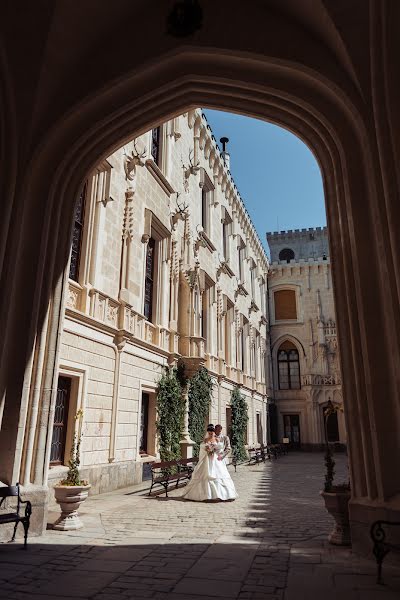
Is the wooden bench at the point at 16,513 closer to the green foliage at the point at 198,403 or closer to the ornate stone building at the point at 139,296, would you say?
the ornate stone building at the point at 139,296

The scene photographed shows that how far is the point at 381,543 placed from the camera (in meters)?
4.15

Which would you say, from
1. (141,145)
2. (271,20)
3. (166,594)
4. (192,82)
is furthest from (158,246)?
(166,594)

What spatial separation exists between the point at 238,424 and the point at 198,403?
6.29m

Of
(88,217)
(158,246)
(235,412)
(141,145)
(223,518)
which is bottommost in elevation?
(223,518)

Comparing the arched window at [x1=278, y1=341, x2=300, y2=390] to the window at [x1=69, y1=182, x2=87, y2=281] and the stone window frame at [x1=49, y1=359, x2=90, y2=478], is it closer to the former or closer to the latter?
the stone window frame at [x1=49, y1=359, x2=90, y2=478]

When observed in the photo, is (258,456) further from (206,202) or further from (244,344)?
(206,202)

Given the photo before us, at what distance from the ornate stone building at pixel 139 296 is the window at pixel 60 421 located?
0.07 ft

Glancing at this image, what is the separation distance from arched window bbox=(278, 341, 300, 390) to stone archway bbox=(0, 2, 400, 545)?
26.5 meters

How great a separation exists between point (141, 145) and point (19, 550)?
11.1m

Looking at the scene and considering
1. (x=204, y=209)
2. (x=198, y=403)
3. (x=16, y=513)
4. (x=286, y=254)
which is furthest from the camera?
(x=286, y=254)

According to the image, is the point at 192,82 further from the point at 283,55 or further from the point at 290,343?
the point at 290,343

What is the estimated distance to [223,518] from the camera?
7.32 meters

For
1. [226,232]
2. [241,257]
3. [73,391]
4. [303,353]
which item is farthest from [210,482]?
[303,353]

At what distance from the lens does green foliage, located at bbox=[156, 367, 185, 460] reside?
512 inches
